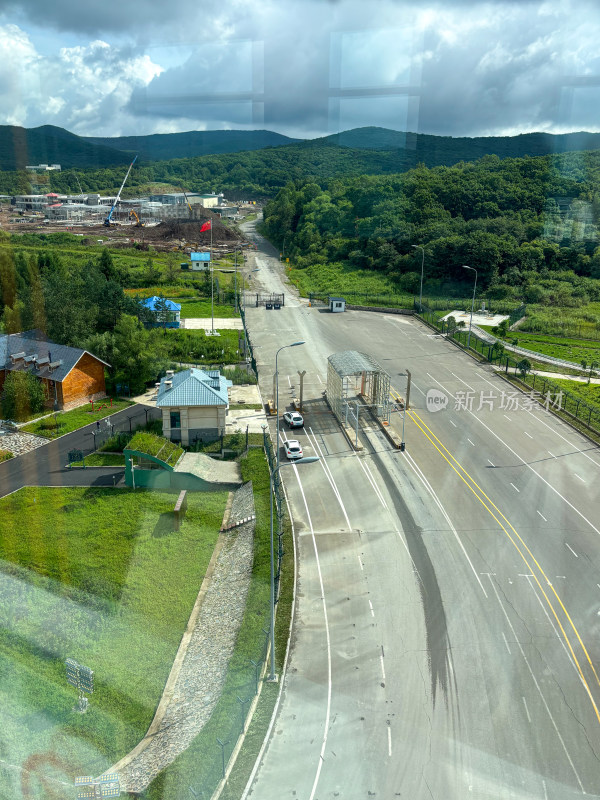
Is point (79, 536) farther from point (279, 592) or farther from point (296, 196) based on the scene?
point (296, 196)

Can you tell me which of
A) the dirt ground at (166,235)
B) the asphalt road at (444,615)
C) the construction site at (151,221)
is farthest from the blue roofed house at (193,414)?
the dirt ground at (166,235)

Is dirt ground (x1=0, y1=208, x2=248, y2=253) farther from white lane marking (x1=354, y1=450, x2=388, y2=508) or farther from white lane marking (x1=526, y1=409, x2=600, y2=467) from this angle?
white lane marking (x1=354, y1=450, x2=388, y2=508)

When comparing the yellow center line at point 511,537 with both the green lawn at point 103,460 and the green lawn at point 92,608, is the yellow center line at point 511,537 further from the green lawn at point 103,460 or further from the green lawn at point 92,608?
the green lawn at point 103,460

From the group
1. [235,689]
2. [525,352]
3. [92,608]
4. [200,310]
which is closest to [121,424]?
[92,608]

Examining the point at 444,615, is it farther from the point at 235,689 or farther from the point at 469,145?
the point at 469,145

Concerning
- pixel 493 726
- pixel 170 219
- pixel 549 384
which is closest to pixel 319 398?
pixel 549 384
